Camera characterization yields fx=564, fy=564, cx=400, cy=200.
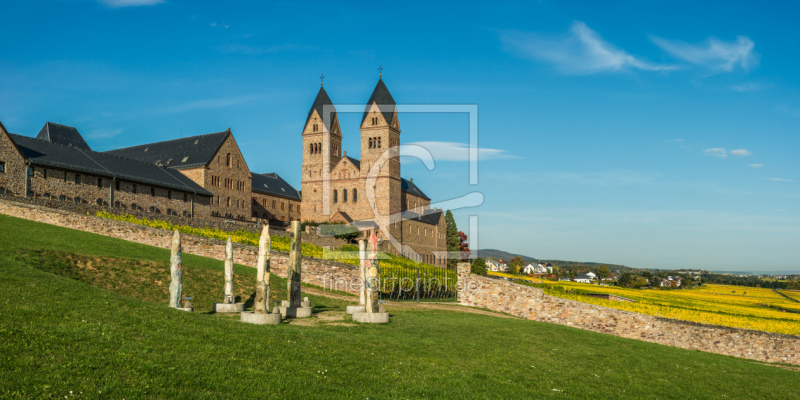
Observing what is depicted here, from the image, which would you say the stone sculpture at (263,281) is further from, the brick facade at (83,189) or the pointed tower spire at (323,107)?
the pointed tower spire at (323,107)

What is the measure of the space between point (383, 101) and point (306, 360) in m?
72.8

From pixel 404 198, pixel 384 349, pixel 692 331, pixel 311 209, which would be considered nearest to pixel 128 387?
pixel 384 349

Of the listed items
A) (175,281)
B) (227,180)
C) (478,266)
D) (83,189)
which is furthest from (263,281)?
(478,266)

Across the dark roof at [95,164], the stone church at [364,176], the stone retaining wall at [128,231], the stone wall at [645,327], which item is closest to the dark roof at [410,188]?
the stone church at [364,176]

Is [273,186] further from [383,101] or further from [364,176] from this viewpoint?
[383,101]

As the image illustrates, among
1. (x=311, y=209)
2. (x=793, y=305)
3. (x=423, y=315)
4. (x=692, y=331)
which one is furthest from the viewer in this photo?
(x=311, y=209)

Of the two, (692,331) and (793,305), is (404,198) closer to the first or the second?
(793,305)

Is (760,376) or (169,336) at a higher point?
(169,336)

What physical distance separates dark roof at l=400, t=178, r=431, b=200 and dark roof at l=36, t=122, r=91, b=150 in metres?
48.1

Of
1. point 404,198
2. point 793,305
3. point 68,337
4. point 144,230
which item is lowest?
point 793,305

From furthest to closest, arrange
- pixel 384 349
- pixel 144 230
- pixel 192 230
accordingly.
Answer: pixel 192 230
pixel 144 230
pixel 384 349

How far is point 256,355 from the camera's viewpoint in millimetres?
10242

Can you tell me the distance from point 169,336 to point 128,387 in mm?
2692

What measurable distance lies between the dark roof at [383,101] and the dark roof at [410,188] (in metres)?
16.4
